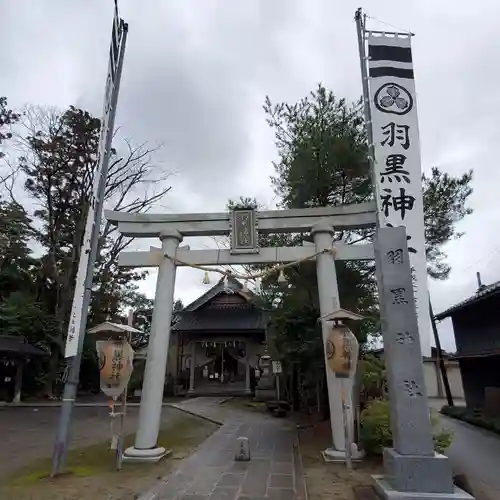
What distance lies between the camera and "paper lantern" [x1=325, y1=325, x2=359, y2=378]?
23.9ft

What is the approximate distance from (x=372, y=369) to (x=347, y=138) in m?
6.56

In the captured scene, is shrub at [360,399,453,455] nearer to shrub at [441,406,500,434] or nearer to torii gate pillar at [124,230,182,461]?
torii gate pillar at [124,230,182,461]

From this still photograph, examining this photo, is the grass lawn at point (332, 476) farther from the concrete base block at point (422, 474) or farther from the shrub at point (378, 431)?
the concrete base block at point (422, 474)

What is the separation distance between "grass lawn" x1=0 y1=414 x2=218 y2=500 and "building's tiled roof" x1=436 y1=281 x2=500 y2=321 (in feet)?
30.6

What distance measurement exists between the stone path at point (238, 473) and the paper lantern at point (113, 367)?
1.68 meters

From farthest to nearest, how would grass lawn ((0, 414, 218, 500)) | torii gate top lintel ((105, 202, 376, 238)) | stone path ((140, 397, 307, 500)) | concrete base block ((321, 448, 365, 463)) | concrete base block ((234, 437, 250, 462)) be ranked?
torii gate top lintel ((105, 202, 376, 238)), concrete base block ((234, 437, 250, 462)), concrete base block ((321, 448, 365, 463)), stone path ((140, 397, 307, 500)), grass lawn ((0, 414, 218, 500))

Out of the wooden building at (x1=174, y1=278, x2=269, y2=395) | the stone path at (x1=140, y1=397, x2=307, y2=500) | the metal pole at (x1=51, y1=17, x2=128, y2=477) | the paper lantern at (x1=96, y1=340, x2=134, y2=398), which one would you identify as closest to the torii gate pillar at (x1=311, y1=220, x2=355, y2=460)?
the stone path at (x1=140, y1=397, x2=307, y2=500)

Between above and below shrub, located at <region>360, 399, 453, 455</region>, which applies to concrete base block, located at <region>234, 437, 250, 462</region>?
below

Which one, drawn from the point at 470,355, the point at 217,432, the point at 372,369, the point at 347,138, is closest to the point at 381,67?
the point at 347,138

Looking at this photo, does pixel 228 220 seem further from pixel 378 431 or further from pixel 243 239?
pixel 378 431

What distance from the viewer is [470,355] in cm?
1556

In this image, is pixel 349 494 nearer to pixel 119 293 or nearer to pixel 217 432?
pixel 217 432

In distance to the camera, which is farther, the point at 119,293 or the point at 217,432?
the point at 119,293

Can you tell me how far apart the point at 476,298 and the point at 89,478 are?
12.3 m
